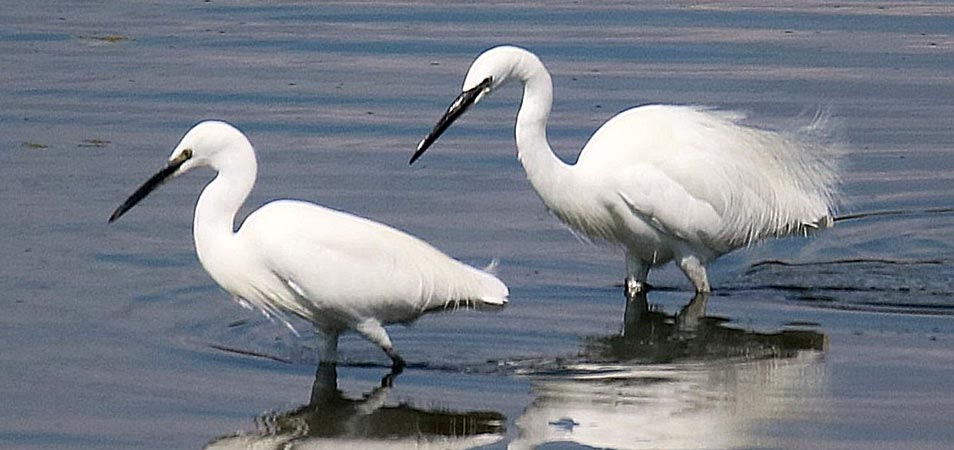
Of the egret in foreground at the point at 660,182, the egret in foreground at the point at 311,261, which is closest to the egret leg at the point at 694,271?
the egret in foreground at the point at 660,182

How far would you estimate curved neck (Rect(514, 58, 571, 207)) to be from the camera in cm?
854

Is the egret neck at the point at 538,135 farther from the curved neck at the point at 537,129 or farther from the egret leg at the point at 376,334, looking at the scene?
the egret leg at the point at 376,334

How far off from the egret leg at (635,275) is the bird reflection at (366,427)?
199 centimetres

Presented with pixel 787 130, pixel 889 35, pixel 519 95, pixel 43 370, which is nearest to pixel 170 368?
pixel 43 370

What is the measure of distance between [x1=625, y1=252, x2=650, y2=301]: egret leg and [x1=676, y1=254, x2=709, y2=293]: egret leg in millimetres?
163

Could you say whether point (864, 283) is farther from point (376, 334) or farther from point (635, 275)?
point (376, 334)

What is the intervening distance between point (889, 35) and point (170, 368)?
836cm

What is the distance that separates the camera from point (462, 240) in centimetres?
945

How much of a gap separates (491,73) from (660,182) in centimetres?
96

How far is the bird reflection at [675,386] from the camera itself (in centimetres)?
673

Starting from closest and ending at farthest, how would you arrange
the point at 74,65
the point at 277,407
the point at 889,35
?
the point at 277,407
the point at 74,65
the point at 889,35

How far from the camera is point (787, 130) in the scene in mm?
9914

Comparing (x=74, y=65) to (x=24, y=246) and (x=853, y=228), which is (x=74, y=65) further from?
(x=853, y=228)

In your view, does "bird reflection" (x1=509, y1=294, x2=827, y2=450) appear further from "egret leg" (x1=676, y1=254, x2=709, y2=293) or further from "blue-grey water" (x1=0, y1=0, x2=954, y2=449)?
"egret leg" (x1=676, y1=254, x2=709, y2=293)
